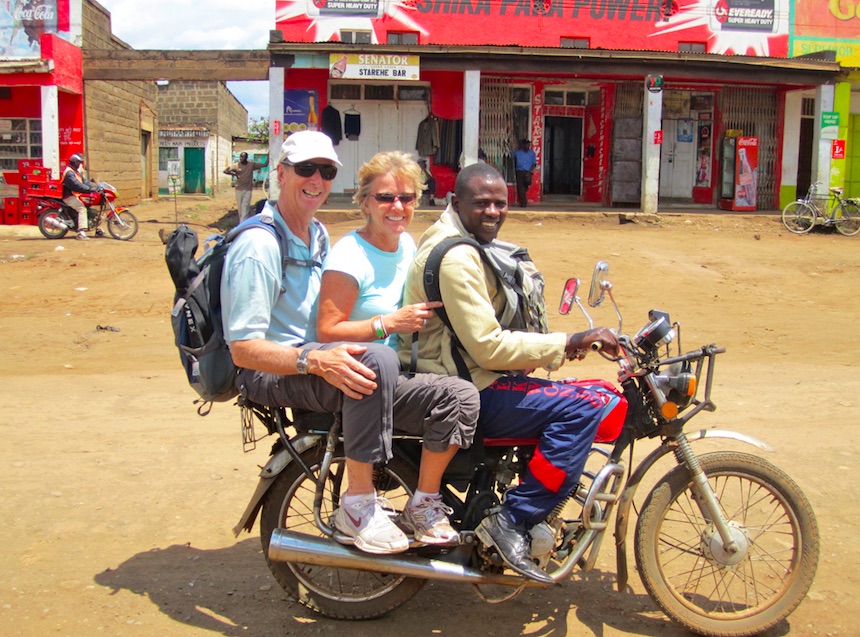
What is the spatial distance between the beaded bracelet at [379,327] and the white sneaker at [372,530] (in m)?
0.61

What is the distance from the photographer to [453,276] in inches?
117

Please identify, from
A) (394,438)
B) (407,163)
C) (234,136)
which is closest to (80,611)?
(394,438)

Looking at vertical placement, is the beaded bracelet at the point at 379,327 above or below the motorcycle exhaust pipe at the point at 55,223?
below

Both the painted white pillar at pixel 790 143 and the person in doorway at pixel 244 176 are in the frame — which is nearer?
the person in doorway at pixel 244 176

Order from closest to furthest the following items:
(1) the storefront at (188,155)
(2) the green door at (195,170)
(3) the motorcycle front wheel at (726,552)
Answer: 1. (3) the motorcycle front wheel at (726,552)
2. (1) the storefront at (188,155)
3. (2) the green door at (195,170)

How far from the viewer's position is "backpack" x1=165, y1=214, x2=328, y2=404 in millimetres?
3141

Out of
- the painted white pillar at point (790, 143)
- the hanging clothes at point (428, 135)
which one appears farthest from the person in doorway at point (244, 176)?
the painted white pillar at point (790, 143)

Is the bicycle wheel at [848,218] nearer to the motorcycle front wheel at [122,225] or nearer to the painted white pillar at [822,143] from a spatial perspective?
the painted white pillar at [822,143]

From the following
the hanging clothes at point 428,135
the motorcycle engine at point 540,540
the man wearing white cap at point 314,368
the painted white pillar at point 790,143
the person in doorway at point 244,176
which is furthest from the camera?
the painted white pillar at point 790,143

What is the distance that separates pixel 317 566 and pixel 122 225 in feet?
48.8

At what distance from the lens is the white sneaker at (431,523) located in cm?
310

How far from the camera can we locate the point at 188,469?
4.89 meters

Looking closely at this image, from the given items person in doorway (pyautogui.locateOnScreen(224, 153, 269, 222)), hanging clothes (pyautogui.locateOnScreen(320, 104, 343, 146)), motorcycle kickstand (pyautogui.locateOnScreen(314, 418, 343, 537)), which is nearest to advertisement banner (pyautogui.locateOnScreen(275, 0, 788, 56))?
hanging clothes (pyautogui.locateOnScreen(320, 104, 343, 146))

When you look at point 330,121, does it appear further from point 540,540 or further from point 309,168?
point 540,540
